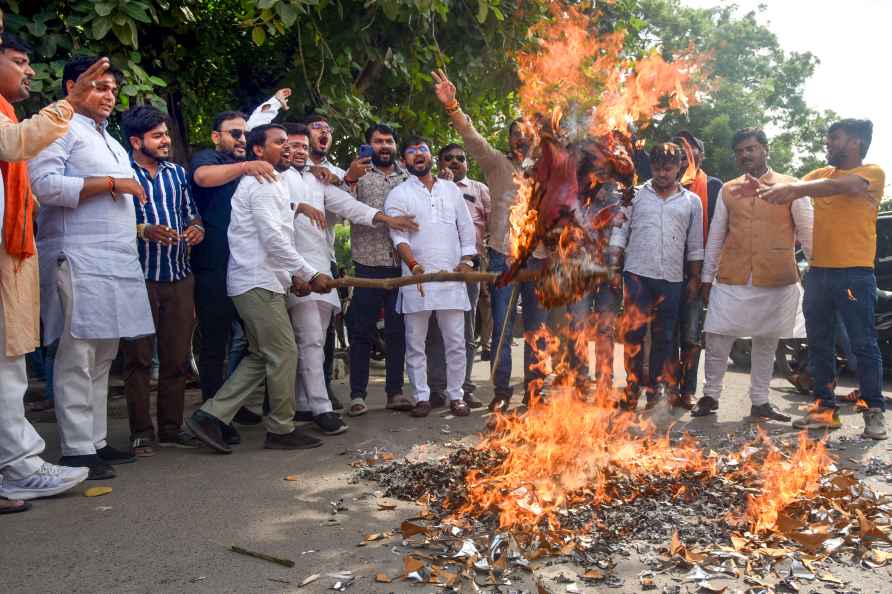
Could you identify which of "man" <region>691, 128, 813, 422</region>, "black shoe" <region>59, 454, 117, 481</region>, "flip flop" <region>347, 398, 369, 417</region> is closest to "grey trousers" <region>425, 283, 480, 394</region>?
"flip flop" <region>347, 398, 369, 417</region>

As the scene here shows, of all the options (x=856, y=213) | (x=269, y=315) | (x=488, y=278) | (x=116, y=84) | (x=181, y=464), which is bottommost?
(x=181, y=464)

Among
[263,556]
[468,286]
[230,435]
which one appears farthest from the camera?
[468,286]

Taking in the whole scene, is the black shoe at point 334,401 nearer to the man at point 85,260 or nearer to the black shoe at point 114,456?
the black shoe at point 114,456

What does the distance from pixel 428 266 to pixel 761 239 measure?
293 centimetres

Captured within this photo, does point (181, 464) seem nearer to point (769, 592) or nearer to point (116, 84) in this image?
point (116, 84)

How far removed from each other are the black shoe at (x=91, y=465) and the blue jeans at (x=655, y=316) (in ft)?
14.3

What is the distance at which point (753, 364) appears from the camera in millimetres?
6762

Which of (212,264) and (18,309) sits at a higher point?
(212,264)

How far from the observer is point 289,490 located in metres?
4.58

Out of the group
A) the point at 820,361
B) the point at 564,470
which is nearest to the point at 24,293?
the point at 564,470

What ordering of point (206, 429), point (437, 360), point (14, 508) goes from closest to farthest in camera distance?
point (14, 508) → point (206, 429) → point (437, 360)

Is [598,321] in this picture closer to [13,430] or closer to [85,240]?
[85,240]

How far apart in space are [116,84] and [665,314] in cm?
488

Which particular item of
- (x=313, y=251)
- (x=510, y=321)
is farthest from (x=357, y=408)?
(x=510, y=321)
